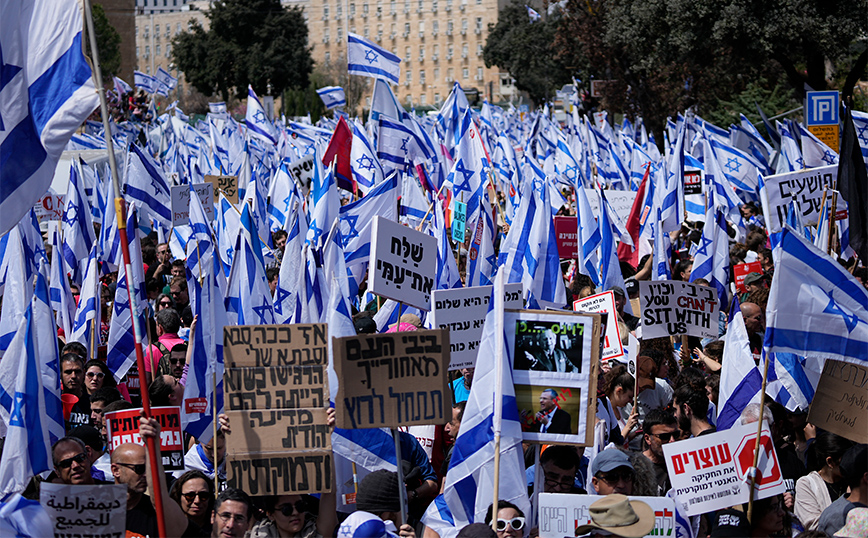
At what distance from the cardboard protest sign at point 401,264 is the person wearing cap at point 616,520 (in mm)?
2701

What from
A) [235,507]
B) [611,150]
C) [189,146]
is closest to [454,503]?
[235,507]

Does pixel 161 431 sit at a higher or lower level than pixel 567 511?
higher

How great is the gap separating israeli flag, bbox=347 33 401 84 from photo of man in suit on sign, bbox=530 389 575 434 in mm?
11700

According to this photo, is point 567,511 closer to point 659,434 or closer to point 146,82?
point 659,434

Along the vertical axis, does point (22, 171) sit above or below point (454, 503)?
above

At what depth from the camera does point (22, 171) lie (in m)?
5.23

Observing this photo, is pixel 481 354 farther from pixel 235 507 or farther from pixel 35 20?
pixel 35 20

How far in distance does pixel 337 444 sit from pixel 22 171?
2.15 metres

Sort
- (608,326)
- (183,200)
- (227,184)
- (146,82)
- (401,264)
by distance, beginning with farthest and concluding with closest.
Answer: (146,82) → (227,184) → (183,200) → (608,326) → (401,264)

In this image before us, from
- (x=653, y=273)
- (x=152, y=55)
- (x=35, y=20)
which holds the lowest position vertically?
(x=653, y=273)

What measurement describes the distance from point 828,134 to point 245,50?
216 ft

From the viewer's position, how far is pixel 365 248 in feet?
37.2

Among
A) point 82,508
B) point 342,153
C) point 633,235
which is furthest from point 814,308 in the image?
point 342,153

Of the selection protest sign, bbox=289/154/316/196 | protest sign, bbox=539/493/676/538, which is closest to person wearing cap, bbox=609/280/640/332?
protest sign, bbox=539/493/676/538
